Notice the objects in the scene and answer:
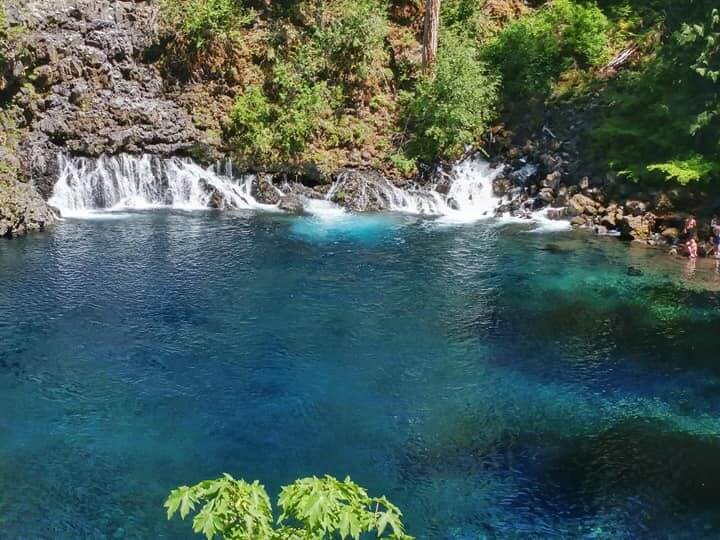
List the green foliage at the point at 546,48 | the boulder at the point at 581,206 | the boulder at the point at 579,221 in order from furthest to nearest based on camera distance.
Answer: the green foliage at the point at 546,48 → the boulder at the point at 581,206 → the boulder at the point at 579,221

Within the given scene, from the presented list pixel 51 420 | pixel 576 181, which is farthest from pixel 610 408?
pixel 576 181

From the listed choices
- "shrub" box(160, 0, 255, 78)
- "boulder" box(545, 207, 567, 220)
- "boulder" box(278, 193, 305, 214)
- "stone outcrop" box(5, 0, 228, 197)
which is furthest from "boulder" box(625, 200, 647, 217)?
"shrub" box(160, 0, 255, 78)

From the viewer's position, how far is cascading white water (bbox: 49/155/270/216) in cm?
4572

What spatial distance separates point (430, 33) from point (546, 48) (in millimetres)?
8204

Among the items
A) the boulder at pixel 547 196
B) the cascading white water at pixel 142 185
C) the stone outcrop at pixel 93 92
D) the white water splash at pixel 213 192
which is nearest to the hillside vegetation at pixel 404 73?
the white water splash at pixel 213 192

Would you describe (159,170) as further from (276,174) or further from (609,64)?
(609,64)

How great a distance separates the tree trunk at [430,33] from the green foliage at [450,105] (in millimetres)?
862

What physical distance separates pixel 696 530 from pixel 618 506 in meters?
1.85

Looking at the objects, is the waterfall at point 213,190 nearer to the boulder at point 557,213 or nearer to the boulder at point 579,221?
the boulder at point 557,213

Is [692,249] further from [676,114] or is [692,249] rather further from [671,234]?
[676,114]

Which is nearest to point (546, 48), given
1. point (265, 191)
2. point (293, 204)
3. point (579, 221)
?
point (579, 221)

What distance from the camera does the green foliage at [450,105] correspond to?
165ft

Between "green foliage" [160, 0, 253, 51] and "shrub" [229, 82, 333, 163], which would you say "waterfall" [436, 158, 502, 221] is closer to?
"shrub" [229, 82, 333, 163]

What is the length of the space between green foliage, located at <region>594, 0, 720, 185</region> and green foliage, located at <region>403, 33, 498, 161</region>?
25.7 feet
